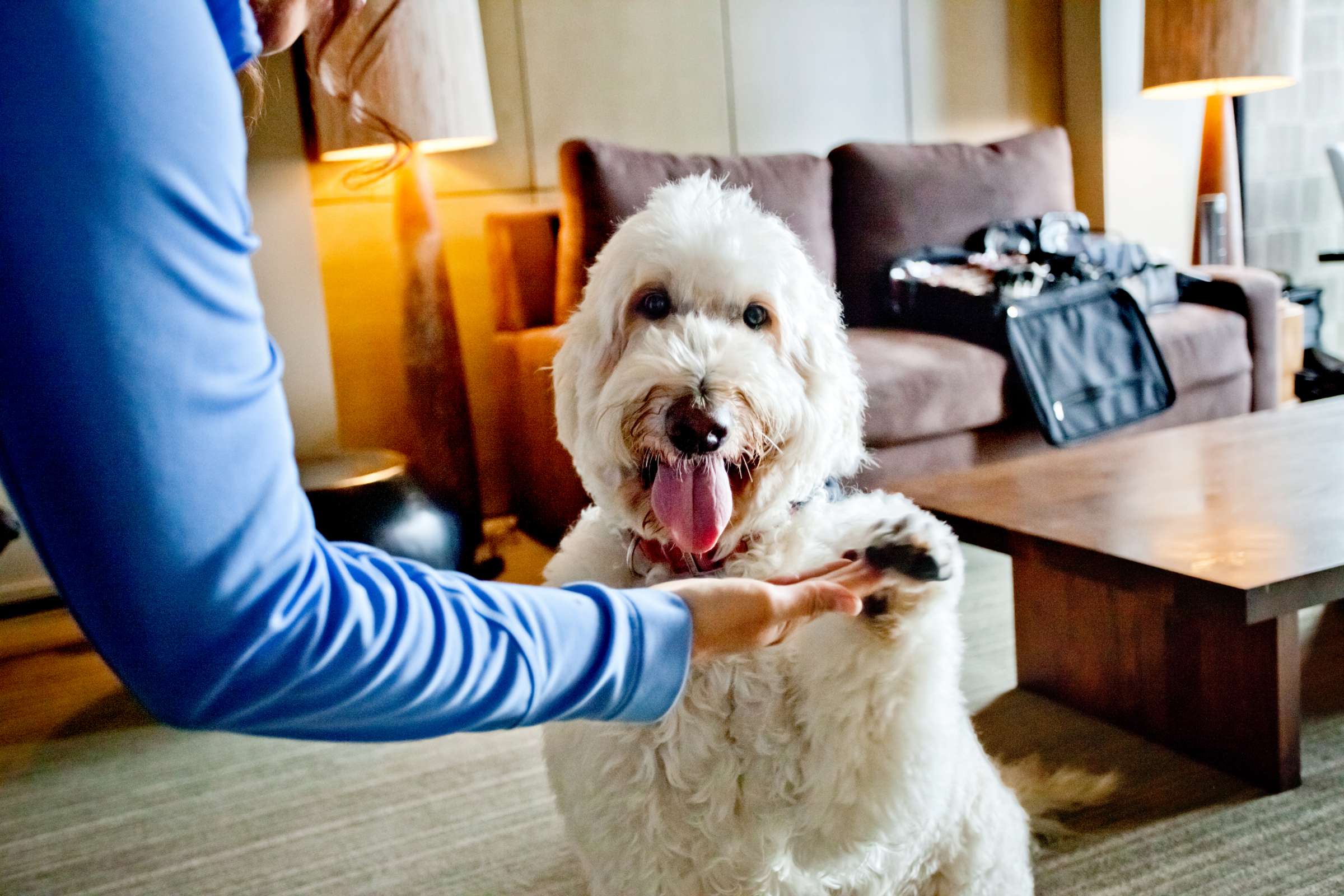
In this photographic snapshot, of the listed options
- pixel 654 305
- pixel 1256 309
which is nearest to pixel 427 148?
pixel 654 305

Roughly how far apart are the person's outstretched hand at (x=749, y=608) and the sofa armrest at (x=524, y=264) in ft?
8.54

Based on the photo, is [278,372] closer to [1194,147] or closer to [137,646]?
[137,646]

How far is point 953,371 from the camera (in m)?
2.93

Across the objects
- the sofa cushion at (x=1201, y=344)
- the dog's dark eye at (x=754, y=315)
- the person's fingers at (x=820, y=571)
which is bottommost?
the sofa cushion at (x=1201, y=344)

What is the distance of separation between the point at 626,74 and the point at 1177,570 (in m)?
2.85

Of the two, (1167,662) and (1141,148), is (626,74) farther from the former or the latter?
(1167,662)

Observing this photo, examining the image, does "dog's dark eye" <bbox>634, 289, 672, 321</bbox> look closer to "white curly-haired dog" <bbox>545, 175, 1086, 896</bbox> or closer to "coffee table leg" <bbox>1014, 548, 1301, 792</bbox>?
"white curly-haired dog" <bbox>545, 175, 1086, 896</bbox>

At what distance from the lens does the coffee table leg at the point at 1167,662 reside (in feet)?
5.44

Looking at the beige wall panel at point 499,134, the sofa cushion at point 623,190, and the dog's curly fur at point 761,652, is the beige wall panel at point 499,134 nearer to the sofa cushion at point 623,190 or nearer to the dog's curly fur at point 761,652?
the sofa cushion at point 623,190

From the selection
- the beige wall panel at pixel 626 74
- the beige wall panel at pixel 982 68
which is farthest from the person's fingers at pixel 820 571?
the beige wall panel at pixel 982 68

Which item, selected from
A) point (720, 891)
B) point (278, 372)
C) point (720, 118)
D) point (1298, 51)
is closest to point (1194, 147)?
point (1298, 51)

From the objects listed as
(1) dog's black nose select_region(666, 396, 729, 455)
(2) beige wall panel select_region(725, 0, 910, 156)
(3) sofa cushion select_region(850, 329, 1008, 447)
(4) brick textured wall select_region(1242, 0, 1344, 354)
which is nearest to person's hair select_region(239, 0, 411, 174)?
(1) dog's black nose select_region(666, 396, 729, 455)

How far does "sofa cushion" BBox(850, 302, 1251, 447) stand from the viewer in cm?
283

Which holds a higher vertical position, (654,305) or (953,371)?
(654,305)
